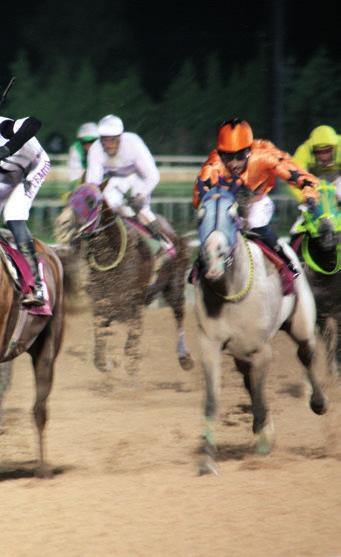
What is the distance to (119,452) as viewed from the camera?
7.21m

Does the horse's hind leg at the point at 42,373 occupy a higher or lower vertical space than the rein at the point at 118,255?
higher

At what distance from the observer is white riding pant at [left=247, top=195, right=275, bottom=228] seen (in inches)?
287

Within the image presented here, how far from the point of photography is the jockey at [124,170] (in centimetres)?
1002

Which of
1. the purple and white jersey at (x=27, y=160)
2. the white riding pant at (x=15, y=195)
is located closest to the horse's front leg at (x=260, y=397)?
the white riding pant at (x=15, y=195)

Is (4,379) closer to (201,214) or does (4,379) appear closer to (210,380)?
(210,380)

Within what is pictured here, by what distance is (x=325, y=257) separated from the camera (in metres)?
8.90

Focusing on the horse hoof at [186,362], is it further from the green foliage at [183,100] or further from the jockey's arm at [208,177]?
the green foliage at [183,100]

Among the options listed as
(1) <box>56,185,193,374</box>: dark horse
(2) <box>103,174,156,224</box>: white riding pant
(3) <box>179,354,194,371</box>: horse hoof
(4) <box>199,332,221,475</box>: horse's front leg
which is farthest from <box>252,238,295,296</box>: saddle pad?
(3) <box>179,354,194,371</box>: horse hoof

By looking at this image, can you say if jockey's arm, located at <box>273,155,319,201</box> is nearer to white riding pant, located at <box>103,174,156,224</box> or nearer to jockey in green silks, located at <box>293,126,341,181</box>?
jockey in green silks, located at <box>293,126,341,181</box>

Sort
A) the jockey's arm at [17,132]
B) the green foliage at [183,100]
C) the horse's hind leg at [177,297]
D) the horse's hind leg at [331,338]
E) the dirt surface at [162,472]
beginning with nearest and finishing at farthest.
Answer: the dirt surface at [162,472], the jockey's arm at [17,132], the horse's hind leg at [331,338], the horse's hind leg at [177,297], the green foliage at [183,100]

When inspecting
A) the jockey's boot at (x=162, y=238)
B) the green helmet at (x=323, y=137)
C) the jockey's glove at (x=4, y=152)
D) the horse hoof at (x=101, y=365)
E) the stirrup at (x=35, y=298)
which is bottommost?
the horse hoof at (x=101, y=365)

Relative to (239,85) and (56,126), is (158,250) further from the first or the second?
(239,85)

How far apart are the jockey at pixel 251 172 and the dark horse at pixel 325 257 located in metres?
1.25

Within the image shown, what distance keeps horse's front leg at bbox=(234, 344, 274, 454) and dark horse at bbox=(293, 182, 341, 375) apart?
77.2 inches
